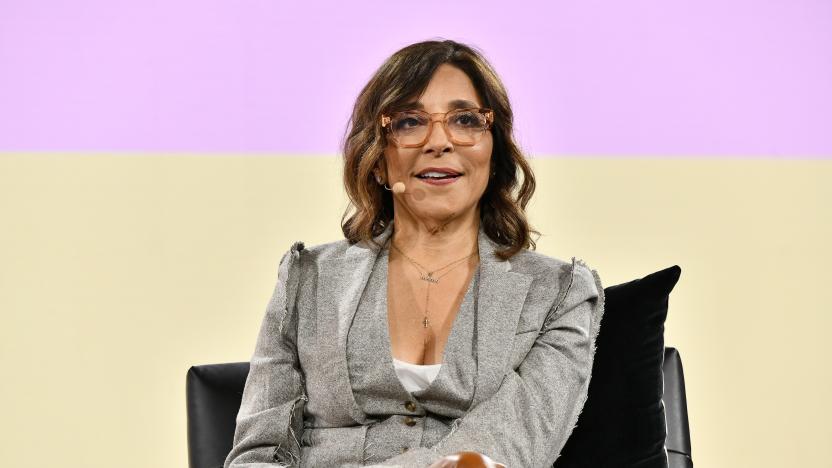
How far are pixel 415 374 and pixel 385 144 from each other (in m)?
0.43

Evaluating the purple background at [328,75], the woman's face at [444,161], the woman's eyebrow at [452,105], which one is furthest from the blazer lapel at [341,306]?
the purple background at [328,75]

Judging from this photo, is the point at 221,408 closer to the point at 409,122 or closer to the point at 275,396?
the point at 275,396

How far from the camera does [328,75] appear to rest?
2801 millimetres

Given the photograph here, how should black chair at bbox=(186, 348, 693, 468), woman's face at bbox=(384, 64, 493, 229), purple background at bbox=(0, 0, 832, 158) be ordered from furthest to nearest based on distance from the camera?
1. purple background at bbox=(0, 0, 832, 158)
2. black chair at bbox=(186, 348, 693, 468)
3. woman's face at bbox=(384, 64, 493, 229)

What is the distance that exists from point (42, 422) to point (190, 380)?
3.11ft

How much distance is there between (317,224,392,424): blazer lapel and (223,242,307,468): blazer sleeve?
0.20ft

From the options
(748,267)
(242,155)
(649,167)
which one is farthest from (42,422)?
(748,267)

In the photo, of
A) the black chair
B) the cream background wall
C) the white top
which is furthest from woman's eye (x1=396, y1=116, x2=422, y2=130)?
the cream background wall

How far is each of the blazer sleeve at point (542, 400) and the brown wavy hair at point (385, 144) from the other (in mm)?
167

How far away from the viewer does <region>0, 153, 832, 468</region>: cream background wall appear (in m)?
2.90

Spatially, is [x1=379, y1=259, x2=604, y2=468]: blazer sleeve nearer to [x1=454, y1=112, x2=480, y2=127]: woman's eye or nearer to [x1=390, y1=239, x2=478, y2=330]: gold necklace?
[x1=390, y1=239, x2=478, y2=330]: gold necklace

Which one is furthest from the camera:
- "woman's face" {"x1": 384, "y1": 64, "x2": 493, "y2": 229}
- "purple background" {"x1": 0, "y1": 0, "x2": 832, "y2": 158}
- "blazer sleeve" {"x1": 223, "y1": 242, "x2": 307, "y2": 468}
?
"purple background" {"x1": 0, "y1": 0, "x2": 832, "y2": 158}

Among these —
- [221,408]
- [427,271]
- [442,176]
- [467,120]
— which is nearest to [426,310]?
[427,271]

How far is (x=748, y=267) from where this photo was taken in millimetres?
2930
